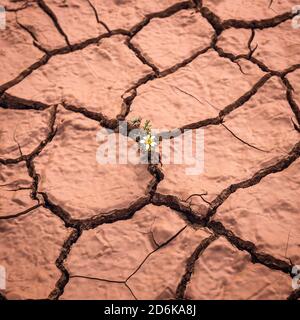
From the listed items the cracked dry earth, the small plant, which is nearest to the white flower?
the small plant

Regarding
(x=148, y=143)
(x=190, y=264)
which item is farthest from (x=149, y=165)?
(x=190, y=264)

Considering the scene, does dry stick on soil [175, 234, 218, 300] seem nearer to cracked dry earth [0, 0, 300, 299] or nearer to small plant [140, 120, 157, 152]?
cracked dry earth [0, 0, 300, 299]

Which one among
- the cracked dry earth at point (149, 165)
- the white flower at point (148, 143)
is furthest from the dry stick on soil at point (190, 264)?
the white flower at point (148, 143)

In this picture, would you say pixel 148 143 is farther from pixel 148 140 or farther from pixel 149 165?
pixel 149 165

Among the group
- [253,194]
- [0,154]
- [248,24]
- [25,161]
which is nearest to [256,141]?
[253,194]

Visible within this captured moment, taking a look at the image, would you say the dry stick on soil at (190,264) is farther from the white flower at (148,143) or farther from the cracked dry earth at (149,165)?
the white flower at (148,143)

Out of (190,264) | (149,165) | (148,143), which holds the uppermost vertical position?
(148,143)
